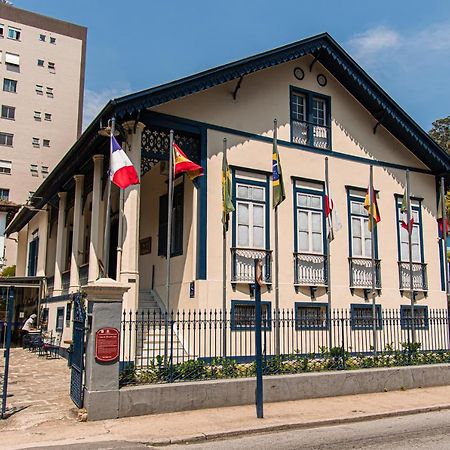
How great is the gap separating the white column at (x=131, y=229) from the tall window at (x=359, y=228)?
7496 millimetres

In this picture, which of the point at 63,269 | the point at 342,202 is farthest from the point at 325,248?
the point at 63,269

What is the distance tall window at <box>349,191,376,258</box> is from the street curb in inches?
305

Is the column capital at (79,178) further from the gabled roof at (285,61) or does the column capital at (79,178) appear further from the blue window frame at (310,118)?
the blue window frame at (310,118)

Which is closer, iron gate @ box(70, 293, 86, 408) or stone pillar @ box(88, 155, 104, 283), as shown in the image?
iron gate @ box(70, 293, 86, 408)

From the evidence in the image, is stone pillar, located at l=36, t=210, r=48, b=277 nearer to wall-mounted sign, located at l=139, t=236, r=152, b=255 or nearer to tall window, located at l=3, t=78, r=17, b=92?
wall-mounted sign, located at l=139, t=236, r=152, b=255

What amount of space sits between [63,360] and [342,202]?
10.1 metres

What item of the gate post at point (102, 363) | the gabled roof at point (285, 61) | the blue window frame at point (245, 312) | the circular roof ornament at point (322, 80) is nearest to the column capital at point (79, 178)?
the gabled roof at point (285, 61)

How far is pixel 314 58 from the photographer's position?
714 inches

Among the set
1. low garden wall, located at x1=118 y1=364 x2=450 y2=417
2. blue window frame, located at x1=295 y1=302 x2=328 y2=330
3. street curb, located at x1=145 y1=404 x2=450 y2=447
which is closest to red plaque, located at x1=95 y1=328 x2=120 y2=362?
low garden wall, located at x1=118 y1=364 x2=450 y2=417

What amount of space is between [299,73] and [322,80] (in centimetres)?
97

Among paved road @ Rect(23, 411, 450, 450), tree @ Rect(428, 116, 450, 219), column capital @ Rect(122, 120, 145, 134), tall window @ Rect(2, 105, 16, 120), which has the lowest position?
paved road @ Rect(23, 411, 450, 450)

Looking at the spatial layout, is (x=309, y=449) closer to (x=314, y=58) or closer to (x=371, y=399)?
(x=371, y=399)

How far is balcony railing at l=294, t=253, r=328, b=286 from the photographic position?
16.5m

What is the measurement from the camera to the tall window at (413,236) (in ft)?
62.1
